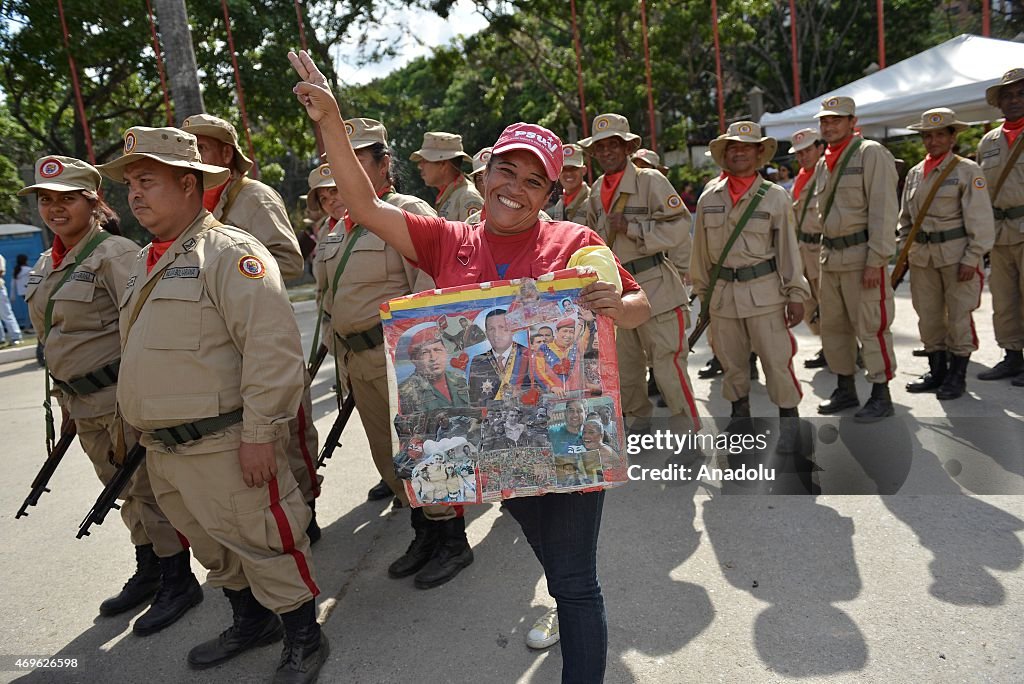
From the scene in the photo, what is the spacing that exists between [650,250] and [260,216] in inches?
94.9

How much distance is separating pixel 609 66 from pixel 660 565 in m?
18.0

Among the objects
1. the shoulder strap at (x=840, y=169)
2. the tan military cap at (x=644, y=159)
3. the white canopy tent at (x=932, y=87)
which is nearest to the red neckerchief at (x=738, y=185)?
the shoulder strap at (x=840, y=169)

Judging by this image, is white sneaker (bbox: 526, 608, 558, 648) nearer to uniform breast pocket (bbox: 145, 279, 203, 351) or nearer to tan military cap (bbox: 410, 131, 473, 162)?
uniform breast pocket (bbox: 145, 279, 203, 351)

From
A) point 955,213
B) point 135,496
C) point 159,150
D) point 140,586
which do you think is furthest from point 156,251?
point 955,213

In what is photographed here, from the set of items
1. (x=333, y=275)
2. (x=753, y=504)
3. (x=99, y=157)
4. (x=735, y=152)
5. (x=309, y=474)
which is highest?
(x=99, y=157)

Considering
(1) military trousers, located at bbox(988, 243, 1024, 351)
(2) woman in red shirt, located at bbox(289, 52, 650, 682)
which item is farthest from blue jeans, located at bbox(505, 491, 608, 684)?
(1) military trousers, located at bbox(988, 243, 1024, 351)

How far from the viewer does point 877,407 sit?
5070 mm

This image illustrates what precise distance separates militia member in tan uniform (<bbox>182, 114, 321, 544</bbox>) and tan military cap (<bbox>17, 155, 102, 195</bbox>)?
0.53 m

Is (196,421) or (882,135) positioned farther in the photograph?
(882,135)

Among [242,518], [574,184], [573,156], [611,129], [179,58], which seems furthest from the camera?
[179,58]

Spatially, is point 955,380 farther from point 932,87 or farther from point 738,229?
point 932,87

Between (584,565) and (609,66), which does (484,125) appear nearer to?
(609,66)

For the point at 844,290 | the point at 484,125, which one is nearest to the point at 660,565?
the point at 844,290

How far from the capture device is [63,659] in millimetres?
3154
